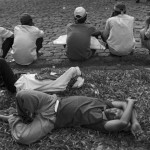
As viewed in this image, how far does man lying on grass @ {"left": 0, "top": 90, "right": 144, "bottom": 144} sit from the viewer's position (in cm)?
358

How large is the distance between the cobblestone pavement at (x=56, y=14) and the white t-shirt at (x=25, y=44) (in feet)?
1.43

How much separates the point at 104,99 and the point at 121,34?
1646 mm

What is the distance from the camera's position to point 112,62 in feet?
18.4

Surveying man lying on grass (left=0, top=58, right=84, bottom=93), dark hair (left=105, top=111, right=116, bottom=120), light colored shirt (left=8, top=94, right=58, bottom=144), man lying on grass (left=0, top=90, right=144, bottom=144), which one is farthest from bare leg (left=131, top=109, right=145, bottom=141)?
man lying on grass (left=0, top=58, right=84, bottom=93)

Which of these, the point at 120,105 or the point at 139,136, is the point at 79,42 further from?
the point at 139,136

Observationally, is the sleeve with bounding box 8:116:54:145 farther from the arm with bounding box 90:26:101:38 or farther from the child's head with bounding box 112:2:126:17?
the child's head with bounding box 112:2:126:17

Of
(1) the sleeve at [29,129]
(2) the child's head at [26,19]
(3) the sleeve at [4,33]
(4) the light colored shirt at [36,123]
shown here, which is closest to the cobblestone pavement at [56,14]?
(3) the sleeve at [4,33]

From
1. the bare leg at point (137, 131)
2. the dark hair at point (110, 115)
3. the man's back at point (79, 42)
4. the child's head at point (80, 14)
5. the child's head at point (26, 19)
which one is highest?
the child's head at point (80, 14)

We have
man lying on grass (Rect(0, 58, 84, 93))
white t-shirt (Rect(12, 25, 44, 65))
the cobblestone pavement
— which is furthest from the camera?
the cobblestone pavement

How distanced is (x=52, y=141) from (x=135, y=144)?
105 centimetres

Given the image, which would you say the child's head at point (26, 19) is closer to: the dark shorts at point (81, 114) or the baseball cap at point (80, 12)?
the baseball cap at point (80, 12)

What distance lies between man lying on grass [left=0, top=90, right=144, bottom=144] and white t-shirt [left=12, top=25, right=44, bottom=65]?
2.03 m

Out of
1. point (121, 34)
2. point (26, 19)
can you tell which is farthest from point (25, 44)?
point (121, 34)

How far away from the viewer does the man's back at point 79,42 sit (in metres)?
5.51
